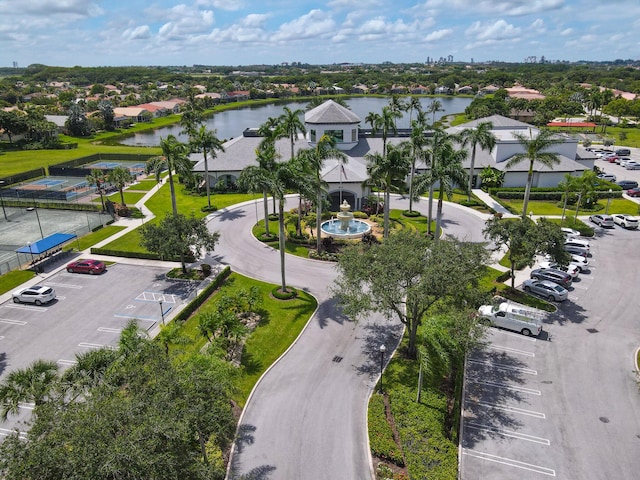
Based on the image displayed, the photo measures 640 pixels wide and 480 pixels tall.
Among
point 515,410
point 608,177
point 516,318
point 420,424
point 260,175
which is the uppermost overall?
point 260,175

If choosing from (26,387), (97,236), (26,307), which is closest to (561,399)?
(26,387)

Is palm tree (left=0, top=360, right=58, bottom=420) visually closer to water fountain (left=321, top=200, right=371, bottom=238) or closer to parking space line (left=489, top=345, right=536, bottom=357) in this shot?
parking space line (left=489, top=345, right=536, bottom=357)

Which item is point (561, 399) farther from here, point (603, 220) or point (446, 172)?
point (603, 220)

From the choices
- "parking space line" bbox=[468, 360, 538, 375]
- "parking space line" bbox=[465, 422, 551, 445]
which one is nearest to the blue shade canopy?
"parking space line" bbox=[468, 360, 538, 375]

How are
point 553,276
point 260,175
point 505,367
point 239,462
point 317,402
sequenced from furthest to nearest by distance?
point 553,276 < point 260,175 < point 505,367 < point 317,402 < point 239,462

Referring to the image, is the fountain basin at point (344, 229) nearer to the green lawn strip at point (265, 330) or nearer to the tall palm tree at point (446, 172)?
the tall palm tree at point (446, 172)

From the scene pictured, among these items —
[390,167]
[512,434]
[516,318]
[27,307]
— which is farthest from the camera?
[390,167]

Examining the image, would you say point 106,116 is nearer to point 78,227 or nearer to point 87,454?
point 78,227

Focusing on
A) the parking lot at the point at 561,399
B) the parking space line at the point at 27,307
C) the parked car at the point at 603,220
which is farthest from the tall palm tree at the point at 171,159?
the parked car at the point at 603,220
